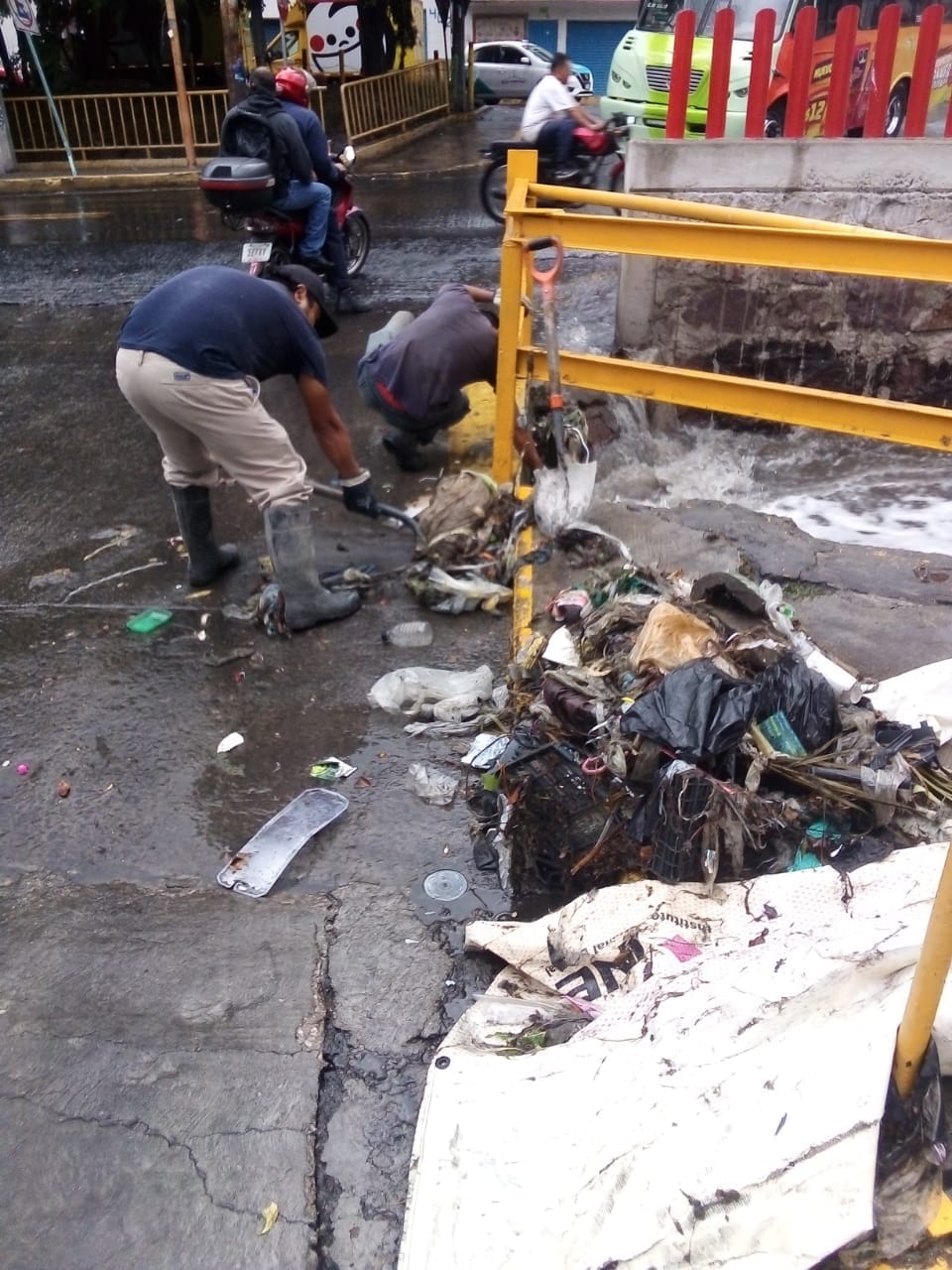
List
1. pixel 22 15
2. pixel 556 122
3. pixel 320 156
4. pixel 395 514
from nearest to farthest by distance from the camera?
pixel 395 514
pixel 320 156
pixel 556 122
pixel 22 15

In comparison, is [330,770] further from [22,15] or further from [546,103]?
[22,15]

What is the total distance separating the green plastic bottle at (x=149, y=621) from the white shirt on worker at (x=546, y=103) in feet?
24.5

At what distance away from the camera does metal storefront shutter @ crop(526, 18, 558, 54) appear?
35.0 metres

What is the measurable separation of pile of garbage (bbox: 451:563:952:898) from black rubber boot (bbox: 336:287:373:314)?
5.19m

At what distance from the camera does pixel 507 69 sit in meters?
23.6

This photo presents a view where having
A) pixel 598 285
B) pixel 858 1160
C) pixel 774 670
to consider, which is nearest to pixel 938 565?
pixel 774 670

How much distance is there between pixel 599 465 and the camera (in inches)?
220

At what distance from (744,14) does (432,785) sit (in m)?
10.5

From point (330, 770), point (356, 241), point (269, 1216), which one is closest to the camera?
point (269, 1216)

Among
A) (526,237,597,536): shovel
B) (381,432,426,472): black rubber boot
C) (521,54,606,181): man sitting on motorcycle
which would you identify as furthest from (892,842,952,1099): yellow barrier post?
(521,54,606,181): man sitting on motorcycle

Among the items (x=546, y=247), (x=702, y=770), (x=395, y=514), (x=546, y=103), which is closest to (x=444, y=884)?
(x=702, y=770)

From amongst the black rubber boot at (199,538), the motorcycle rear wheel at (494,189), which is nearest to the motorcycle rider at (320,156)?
the motorcycle rear wheel at (494,189)

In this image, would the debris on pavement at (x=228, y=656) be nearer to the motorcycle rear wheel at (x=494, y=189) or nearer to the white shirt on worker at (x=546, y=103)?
the motorcycle rear wheel at (x=494, y=189)

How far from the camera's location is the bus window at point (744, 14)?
33.4 ft
